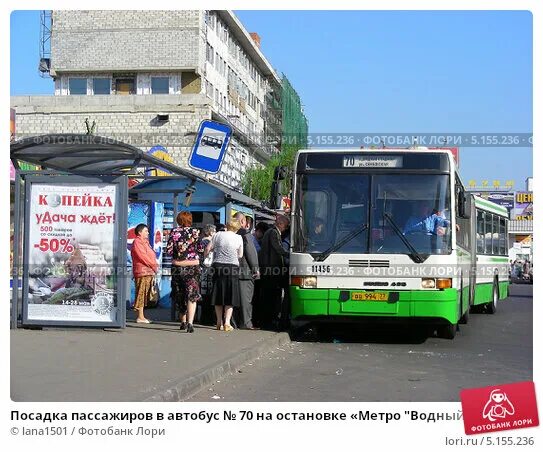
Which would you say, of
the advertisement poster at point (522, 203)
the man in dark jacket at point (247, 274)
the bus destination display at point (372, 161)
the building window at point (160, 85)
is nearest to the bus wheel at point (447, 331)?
the bus destination display at point (372, 161)

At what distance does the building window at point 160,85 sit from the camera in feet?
222

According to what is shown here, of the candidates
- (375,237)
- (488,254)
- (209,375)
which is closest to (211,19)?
(488,254)

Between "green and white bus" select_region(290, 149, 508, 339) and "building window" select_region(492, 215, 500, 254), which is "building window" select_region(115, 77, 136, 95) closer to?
"building window" select_region(492, 215, 500, 254)

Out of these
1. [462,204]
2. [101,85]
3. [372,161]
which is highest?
[101,85]

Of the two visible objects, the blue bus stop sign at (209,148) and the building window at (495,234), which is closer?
the blue bus stop sign at (209,148)

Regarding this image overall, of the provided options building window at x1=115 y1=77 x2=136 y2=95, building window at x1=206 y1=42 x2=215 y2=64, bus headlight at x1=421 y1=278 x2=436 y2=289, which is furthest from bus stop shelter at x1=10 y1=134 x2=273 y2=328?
building window at x1=115 y1=77 x2=136 y2=95

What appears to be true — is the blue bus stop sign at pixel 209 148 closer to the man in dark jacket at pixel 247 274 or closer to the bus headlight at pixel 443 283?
the man in dark jacket at pixel 247 274

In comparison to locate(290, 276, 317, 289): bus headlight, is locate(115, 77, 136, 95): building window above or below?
above

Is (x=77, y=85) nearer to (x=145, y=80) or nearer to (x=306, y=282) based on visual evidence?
(x=145, y=80)

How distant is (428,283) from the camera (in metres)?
14.2

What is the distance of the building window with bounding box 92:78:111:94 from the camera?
68750 mm

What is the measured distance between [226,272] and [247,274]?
0.61 metres

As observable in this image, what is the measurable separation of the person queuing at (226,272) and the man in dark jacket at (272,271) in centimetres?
117

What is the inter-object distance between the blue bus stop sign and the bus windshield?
4136 millimetres
